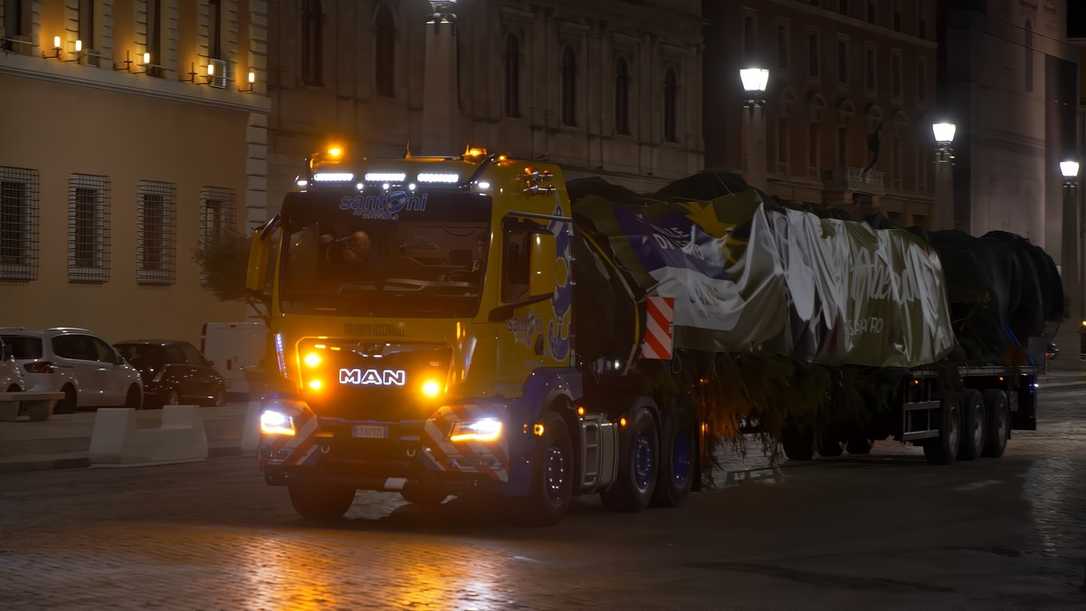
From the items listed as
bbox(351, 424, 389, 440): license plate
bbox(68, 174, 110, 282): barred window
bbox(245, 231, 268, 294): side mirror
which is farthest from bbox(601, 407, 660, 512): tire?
bbox(68, 174, 110, 282): barred window

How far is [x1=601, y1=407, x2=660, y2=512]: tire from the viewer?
20.5 meters

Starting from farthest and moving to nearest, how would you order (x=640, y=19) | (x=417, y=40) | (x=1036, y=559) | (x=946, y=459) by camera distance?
(x=640, y=19)
(x=417, y=40)
(x=946, y=459)
(x=1036, y=559)

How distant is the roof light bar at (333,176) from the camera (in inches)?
746

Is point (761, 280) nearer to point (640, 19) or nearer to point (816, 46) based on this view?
point (640, 19)

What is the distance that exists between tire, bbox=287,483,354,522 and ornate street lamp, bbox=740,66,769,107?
58.8ft

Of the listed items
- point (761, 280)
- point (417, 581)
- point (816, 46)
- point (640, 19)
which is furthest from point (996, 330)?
point (816, 46)

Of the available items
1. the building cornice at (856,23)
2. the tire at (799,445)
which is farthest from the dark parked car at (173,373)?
the building cornice at (856,23)

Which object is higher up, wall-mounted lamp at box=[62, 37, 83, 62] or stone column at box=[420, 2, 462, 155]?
wall-mounted lamp at box=[62, 37, 83, 62]

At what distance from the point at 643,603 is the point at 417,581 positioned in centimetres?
168

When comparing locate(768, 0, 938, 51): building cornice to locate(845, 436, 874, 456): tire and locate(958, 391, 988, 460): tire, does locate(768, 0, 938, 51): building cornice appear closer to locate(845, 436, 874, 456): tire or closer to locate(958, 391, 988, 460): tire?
locate(845, 436, 874, 456): tire

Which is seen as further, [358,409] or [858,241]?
[858,241]

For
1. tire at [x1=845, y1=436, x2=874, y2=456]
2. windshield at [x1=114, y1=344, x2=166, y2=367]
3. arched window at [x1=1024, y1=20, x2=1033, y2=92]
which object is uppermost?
arched window at [x1=1024, y1=20, x2=1033, y2=92]

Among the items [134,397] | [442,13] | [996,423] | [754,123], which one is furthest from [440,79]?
[134,397]

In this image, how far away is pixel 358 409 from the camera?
60.1 ft
